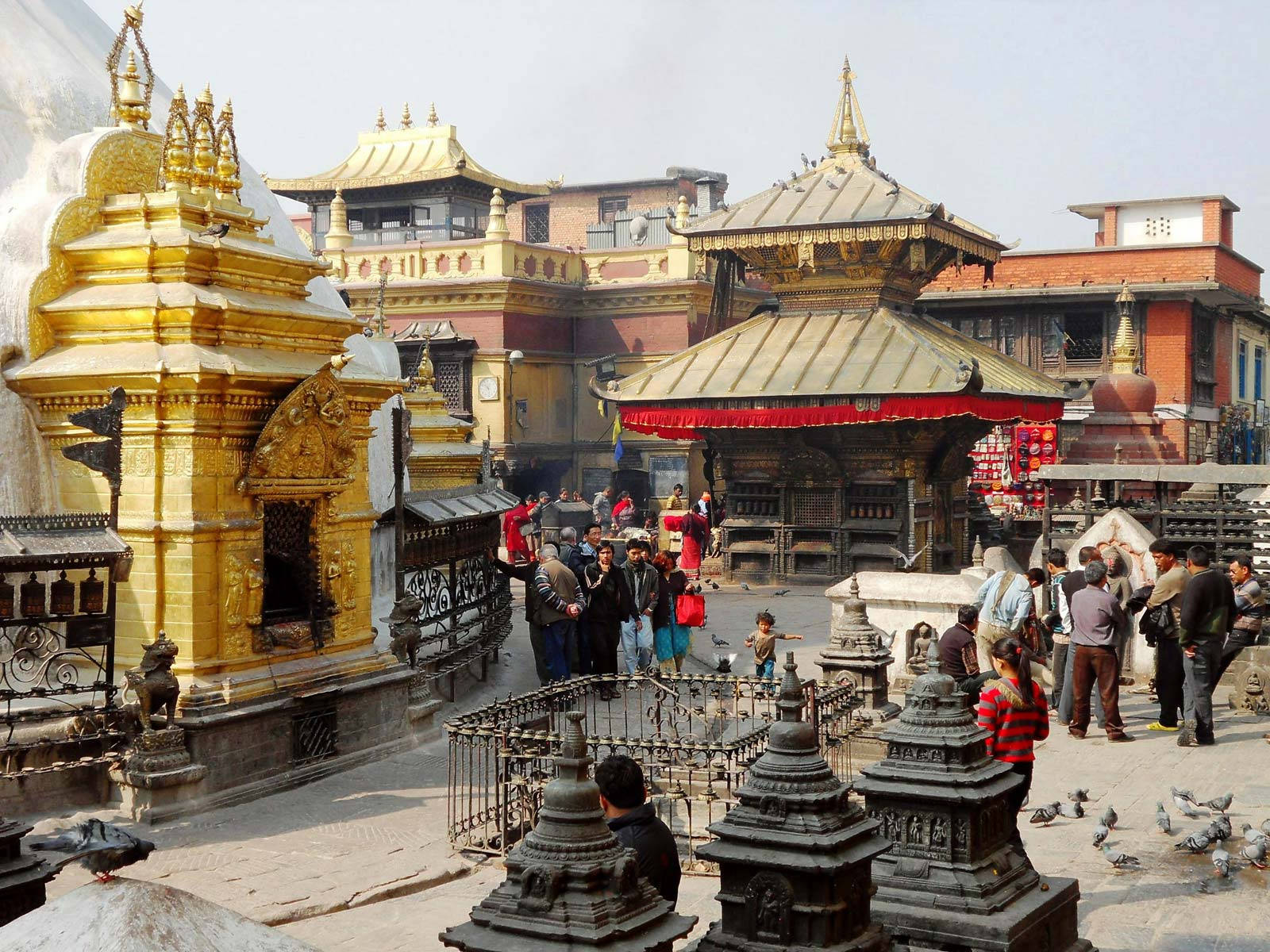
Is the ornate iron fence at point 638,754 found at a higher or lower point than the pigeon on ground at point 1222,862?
higher

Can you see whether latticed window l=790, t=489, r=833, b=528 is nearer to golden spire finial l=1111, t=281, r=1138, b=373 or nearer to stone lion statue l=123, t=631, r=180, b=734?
golden spire finial l=1111, t=281, r=1138, b=373

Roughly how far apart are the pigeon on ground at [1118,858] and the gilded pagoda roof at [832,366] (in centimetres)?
1344

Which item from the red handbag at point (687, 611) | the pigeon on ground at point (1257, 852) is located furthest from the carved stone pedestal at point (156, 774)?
the pigeon on ground at point (1257, 852)

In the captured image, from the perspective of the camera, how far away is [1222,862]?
26.5 feet

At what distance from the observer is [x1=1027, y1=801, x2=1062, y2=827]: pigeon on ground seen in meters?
9.24

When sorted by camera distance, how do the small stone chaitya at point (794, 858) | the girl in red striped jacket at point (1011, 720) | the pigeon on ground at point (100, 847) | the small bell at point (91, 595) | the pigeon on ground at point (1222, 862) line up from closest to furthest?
the pigeon on ground at point (100, 847) < the small stone chaitya at point (794, 858) < the girl in red striped jacket at point (1011, 720) < the pigeon on ground at point (1222, 862) < the small bell at point (91, 595)

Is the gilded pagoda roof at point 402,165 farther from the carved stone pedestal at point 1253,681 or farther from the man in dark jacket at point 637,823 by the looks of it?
the man in dark jacket at point 637,823

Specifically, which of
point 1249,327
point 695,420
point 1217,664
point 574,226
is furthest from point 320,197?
point 1217,664

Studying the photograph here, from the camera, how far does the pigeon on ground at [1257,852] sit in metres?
8.22

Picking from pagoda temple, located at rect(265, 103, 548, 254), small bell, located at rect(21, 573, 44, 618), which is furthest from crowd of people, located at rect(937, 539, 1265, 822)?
pagoda temple, located at rect(265, 103, 548, 254)

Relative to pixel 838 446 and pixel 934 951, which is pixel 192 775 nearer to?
pixel 934 951

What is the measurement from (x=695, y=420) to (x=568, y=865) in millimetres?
19223

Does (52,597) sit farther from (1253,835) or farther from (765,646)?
(1253,835)

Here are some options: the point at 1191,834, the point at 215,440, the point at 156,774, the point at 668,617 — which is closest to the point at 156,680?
the point at 156,774
